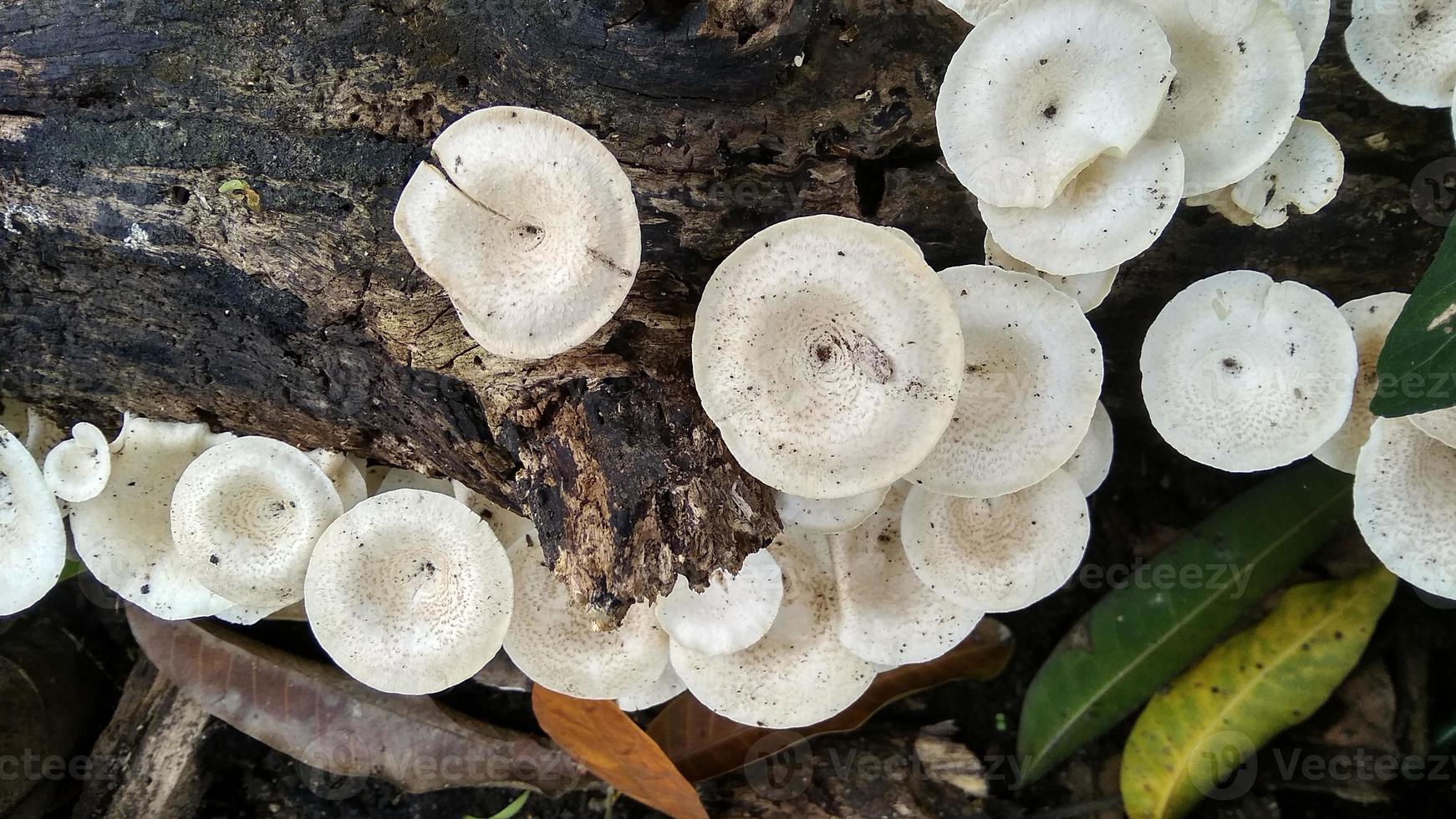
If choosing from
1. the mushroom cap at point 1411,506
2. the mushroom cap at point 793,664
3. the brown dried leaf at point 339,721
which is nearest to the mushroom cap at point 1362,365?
the mushroom cap at point 1411,506

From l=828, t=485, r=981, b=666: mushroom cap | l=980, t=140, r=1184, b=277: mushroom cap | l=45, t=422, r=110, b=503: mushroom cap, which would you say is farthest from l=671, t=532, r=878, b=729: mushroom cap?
l=45, t=422, r=110, b=503: mushroom cap

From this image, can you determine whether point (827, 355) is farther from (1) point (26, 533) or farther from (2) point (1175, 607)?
(1) point (26, 533)

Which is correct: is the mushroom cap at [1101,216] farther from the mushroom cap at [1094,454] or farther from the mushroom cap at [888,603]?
the mushroom cap at [888,603]

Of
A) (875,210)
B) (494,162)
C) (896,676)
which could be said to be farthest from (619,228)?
(896,676)

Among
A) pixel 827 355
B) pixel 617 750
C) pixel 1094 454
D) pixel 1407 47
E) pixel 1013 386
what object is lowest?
pixel 617 750

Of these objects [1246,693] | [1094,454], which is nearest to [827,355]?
[1094,454]

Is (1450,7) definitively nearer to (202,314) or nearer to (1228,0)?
(1228,0)

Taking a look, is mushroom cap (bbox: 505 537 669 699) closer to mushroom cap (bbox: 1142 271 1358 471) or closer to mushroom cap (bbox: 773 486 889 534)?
mushroom cap (bbox: 773 486 889 534)
